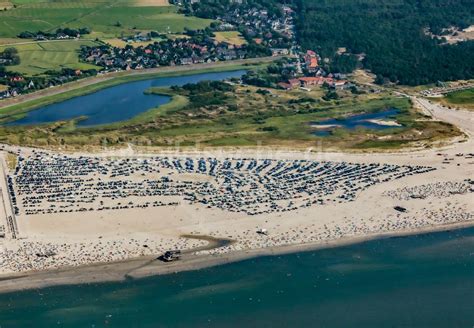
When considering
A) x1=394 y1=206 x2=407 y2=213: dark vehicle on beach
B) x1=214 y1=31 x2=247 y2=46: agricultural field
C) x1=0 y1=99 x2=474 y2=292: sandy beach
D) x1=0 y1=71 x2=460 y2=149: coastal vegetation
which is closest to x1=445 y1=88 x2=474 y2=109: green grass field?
x1=0 y1=71 x2=460 y2=149: coastal vegetation

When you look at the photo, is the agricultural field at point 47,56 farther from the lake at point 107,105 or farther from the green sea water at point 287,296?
the green sea water at point 287,296

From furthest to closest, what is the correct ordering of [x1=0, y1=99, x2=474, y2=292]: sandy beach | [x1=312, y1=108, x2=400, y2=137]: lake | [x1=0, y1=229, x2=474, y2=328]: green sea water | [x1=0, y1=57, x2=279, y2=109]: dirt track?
[x1=0, y1=57, x2=279, y2=109]: dirt track < [x1=312, y1=108, x2=400, y2=137]: lake < [x1=0, y1=99, x2=474, y2=292]: sandy beach < [x1=0, y1=229, x2=474, y2=328]: green sea water

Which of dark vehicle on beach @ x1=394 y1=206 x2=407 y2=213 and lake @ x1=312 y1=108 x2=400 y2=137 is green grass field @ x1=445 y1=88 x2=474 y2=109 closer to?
lake @ x1=312 y1=108 x2=400 y2=137

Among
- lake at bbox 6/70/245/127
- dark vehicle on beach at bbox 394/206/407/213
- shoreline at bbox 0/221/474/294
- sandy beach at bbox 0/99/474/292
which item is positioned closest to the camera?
shoreline at bbox 0/221/474/294

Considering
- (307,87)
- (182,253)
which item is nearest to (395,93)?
(307,87)

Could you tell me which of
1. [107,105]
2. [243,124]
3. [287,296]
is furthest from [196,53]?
[287,296]

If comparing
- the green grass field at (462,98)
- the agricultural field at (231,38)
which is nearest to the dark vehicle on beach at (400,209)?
the green grass field at (462,98)
